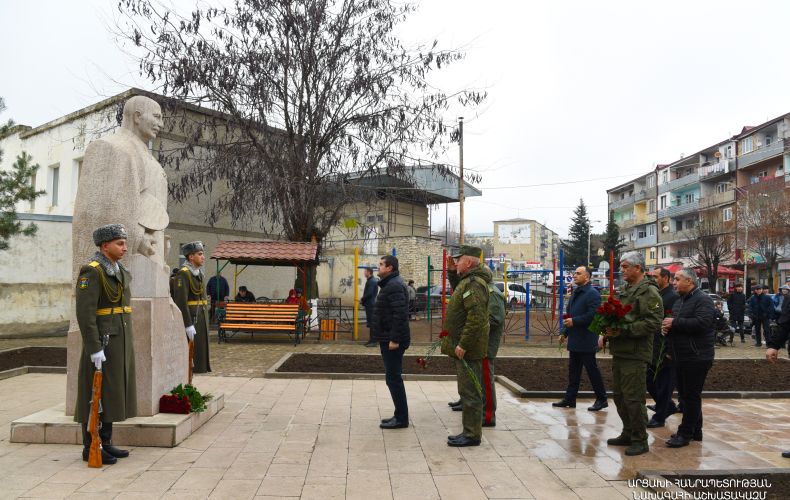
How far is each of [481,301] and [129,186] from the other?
367cm

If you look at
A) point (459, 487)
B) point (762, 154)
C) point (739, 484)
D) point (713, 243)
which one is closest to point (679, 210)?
point (762, 154)

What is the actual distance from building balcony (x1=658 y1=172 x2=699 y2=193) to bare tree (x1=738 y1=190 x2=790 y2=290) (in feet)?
61.8

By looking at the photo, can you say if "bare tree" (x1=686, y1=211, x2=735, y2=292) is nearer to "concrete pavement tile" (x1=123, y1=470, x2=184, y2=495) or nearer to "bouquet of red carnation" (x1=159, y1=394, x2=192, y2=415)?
"bouquet of red carnation" (x1=159, y1=394, x2=192, y2=415)

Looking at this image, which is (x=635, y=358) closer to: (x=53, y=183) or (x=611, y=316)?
(x=611, y=316)

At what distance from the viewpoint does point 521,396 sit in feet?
27.4

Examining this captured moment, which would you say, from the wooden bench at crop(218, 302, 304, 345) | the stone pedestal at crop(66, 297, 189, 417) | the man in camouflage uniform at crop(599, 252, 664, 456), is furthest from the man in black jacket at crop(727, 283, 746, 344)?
the stone pedestal at crop(66, 297, 189, 417)

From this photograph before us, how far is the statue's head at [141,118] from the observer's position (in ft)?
21.1

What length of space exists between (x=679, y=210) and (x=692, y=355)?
5584cm

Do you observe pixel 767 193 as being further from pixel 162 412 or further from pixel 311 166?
pixel 162 412

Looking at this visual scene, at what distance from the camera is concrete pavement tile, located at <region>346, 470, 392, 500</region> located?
4378mm

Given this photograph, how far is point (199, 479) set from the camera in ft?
15.3

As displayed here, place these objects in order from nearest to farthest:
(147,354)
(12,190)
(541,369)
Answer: (147,354)
(541,369)
(12,190)

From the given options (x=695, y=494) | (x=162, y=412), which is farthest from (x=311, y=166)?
(x=695, y=494)

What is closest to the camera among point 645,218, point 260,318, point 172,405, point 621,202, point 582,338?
point 172,405
